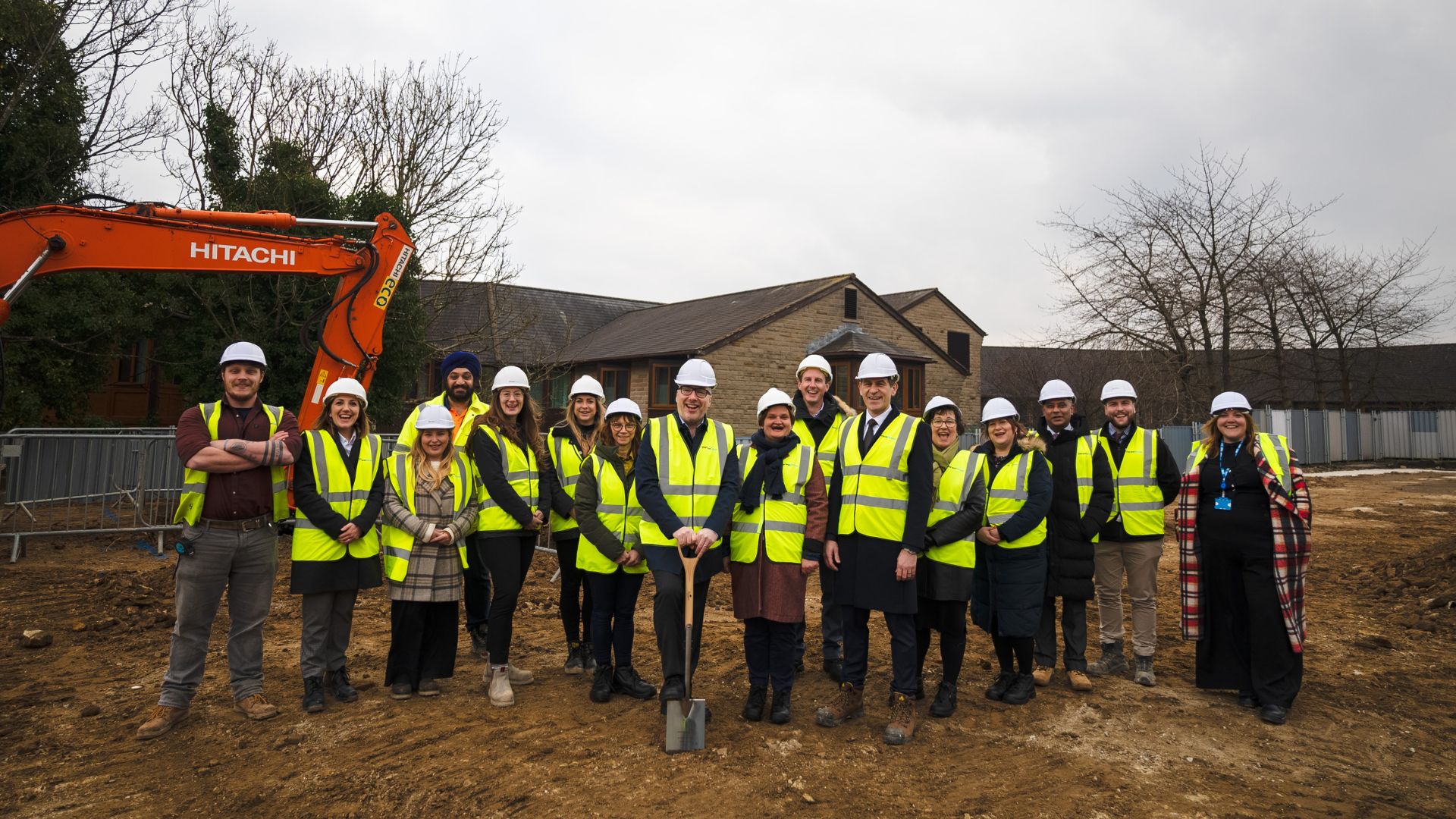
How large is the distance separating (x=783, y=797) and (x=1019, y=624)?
1964 millimetres

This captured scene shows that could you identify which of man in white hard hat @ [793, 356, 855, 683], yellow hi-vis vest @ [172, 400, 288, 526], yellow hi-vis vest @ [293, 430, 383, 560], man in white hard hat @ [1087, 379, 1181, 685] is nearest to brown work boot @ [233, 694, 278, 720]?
yellow hi-vis vest @ [293, 430, 383, 560]

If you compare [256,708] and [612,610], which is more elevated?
[612,610]

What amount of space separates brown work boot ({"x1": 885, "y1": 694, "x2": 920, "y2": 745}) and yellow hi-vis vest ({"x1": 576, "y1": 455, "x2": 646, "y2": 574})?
1.62 m

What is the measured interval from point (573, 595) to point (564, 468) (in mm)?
902

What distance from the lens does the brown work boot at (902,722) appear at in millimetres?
4371

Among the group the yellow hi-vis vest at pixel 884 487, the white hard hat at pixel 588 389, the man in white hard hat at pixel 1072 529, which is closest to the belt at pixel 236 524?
the white hard hat at pixel 588 389

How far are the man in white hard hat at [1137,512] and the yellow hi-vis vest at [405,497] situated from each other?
160 inches

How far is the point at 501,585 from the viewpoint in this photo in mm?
4965

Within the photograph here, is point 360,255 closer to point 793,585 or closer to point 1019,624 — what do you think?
point 793,585

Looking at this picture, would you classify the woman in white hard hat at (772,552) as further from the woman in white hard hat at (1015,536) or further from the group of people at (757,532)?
the woman in white hard hat at (1015,536)

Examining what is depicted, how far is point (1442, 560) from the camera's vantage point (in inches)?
357

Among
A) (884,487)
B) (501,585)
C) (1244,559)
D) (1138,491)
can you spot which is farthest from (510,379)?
(1244,559)

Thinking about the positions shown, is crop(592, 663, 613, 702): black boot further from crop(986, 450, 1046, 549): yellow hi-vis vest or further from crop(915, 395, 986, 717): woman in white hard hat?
crop(986, 450, 1046, 549): yellow hi-vis vest

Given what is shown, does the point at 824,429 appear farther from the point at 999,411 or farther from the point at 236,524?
the point at 236,524
